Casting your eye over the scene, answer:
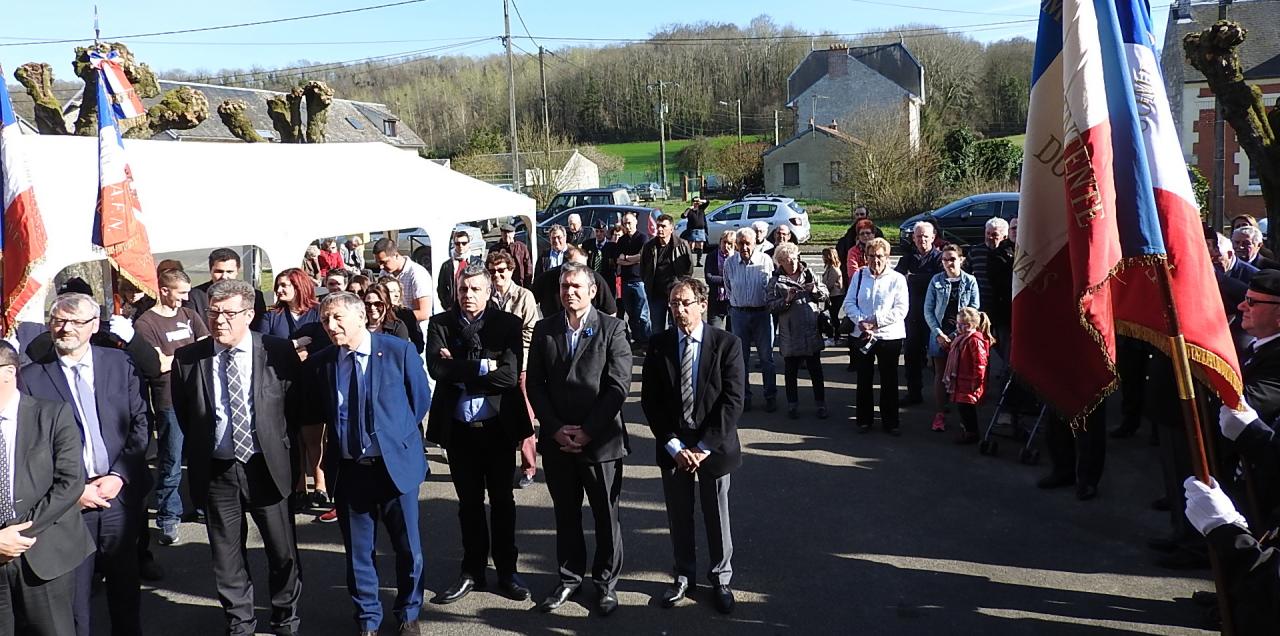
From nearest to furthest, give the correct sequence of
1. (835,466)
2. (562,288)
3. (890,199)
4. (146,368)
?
(562,288) < (146,368) < (835,466) < (890,199)

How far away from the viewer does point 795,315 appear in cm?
870

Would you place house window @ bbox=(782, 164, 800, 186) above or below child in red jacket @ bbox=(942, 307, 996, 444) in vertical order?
above

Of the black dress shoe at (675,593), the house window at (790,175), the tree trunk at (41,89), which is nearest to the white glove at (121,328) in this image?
the black dress shoe at (675,593)

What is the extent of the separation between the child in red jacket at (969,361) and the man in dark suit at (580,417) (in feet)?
12.3

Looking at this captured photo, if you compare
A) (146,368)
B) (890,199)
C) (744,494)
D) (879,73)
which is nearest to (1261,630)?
(744,494)

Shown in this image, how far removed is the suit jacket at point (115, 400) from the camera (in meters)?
4.32

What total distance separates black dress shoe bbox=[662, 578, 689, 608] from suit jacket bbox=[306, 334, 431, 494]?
60.8 inches

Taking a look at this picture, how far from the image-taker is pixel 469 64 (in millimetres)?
85250

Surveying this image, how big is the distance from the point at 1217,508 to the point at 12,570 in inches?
189

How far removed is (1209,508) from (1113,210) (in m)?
1.13

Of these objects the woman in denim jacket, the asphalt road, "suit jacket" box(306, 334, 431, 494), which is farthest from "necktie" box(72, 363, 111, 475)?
the woman in denim jacket

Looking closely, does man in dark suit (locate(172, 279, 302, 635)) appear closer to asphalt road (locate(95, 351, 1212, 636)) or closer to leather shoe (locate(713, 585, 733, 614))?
asphalt road (locate(95, 351, 1212, 636))

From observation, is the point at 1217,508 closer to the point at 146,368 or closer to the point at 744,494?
the point at 744,494

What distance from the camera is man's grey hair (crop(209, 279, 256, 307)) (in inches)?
173
